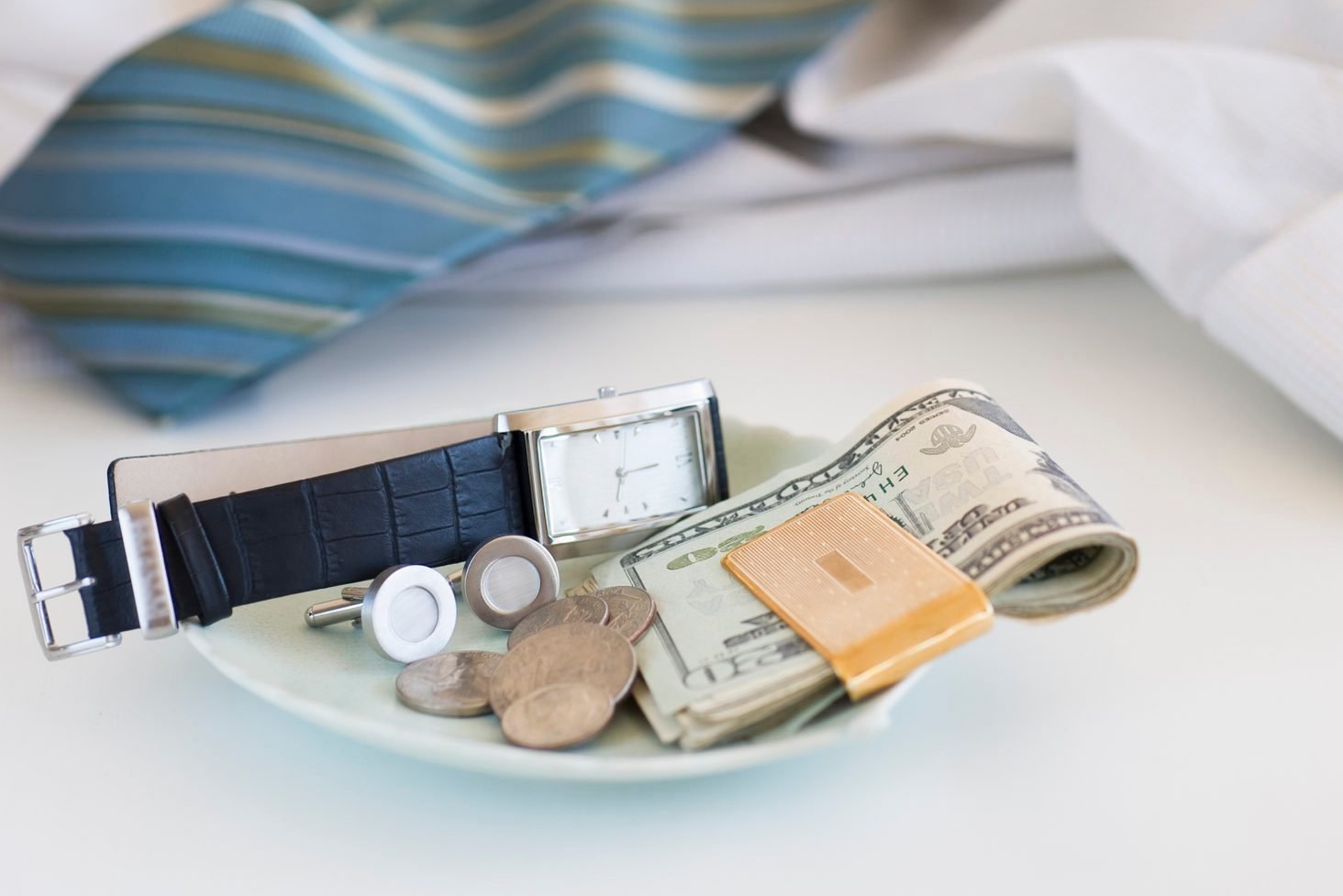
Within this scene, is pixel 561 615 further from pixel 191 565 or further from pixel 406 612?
pixel 191 565

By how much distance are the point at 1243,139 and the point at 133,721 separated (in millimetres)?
1149

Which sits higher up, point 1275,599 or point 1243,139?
point 1243,139

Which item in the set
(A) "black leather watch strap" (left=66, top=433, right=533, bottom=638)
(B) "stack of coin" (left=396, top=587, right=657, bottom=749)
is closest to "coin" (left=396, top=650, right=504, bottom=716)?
(B) "stack of coin" (left=396, top=587, right=657, bottom=749)

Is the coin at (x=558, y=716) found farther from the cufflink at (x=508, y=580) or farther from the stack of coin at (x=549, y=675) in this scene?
the cufflink at (x=508, y=580)

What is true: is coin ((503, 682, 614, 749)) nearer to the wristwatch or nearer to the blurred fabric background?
the wristwatch

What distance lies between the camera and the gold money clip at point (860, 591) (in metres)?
0.67

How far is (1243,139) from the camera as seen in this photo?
48.7 inches

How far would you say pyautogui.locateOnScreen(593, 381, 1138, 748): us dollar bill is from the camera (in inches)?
26.9

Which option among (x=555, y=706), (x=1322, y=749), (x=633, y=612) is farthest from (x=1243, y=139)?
(x=555, y=706)

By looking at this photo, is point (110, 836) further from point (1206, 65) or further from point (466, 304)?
point (1206, 65)

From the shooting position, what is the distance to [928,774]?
720 millimetres

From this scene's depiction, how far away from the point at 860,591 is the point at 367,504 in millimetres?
353

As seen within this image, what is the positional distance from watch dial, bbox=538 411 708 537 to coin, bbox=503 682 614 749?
0.73 ft

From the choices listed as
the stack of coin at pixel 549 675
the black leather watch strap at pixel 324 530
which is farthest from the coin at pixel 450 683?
the black leather watch strap at pixel 324 530
